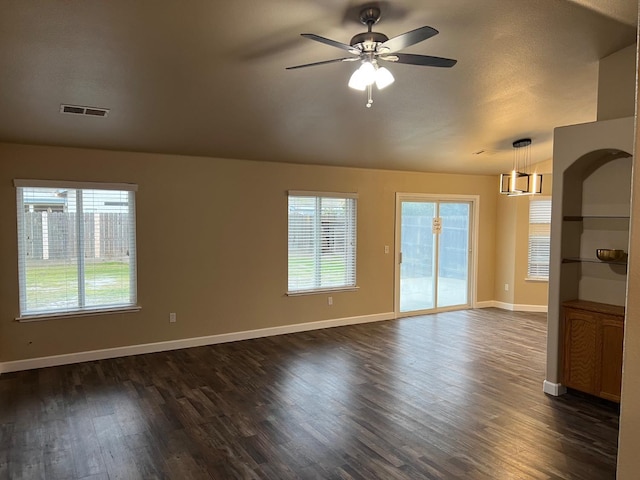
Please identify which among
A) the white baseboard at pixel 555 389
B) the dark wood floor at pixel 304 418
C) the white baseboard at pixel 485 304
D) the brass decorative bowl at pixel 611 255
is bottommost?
the dark wood floor at pixel 304 418

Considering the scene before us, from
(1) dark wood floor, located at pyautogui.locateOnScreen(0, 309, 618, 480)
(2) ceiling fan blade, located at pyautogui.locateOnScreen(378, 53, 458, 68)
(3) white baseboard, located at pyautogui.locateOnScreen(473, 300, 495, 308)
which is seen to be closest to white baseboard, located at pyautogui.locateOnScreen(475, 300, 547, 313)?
(3) white baseboard, located at pyautogui.locateOnScreen(473, 300, 495, 308)

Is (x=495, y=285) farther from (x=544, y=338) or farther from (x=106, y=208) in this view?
(x=106, y=208)

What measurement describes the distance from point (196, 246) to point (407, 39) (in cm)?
409

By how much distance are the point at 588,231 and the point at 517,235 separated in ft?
12.4

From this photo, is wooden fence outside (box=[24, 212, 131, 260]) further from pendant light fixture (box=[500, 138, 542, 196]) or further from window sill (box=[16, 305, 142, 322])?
pendant light fixture (box=[500, 138, 542, 196])

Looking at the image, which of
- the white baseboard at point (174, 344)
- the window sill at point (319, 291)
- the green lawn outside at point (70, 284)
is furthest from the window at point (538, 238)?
the green lawn outside at point (70, 284)

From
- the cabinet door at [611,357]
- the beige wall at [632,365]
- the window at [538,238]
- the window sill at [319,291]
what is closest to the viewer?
the beige wall at [632,365]

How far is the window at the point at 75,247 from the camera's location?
4.87 m

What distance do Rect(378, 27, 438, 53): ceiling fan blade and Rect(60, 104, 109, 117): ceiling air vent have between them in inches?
109

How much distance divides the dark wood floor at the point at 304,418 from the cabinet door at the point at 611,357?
7.4 inches

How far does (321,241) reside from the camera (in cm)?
677

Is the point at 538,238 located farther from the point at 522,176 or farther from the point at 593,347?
the point at 593,347

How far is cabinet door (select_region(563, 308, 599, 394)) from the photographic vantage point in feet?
13.3

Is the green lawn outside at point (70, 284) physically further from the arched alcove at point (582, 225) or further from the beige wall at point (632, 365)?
the beige wall at point (632, 365)
